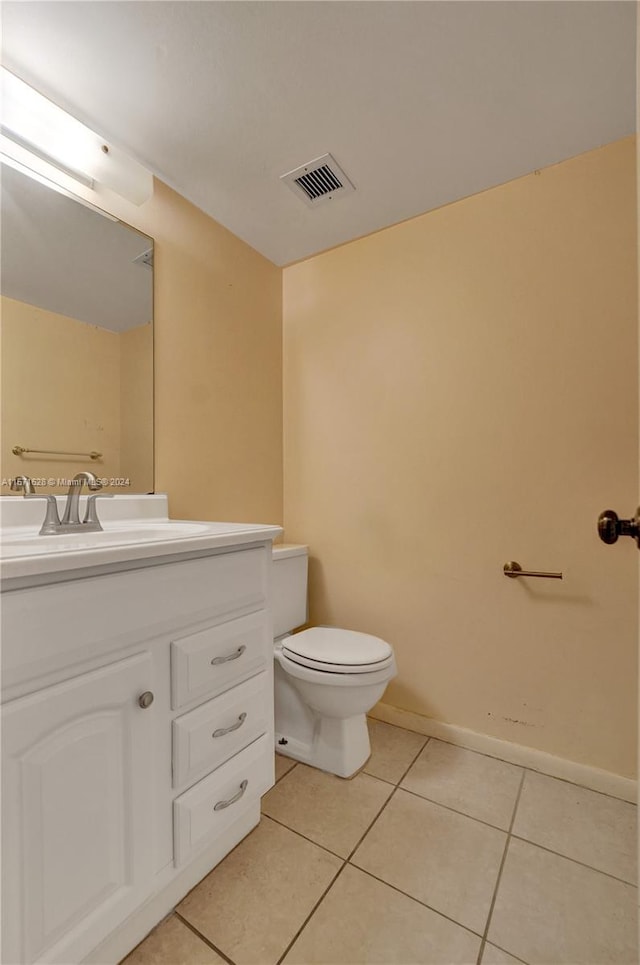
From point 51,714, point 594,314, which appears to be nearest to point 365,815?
point 51,714

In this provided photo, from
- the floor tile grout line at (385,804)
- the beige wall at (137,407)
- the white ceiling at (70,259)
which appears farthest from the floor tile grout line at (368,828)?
the white ceiling at (70,259)

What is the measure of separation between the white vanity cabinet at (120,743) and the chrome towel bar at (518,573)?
0.93m

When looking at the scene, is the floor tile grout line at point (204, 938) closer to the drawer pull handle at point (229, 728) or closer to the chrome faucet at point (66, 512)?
the drawer pull handle at point (229, 728)

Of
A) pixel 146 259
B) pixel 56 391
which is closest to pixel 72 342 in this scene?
pixel 56 391

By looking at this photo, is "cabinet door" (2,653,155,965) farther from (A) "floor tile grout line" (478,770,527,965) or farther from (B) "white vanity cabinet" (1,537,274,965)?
(A) "floor tile grout line" (478,770,527,965)

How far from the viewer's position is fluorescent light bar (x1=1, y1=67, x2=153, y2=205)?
1126 millimetres

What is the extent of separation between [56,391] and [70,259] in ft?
1.38

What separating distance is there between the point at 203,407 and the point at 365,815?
58.7 inches

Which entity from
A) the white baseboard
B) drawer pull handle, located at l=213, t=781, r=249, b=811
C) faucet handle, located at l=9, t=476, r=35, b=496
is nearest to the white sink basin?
faucet handle, located at l=9, t=476, r=35, b=496

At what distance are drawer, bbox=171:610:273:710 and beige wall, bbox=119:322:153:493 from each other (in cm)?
67

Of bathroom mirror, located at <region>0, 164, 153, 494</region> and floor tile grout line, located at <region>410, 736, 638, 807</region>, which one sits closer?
bathroom mirror, located at <region>0, 164, 153, 494</region>

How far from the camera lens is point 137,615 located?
80cm

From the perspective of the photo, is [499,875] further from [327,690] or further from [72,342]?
[72,342]

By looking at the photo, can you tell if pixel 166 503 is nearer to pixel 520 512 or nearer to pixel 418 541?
pixel 418 541
